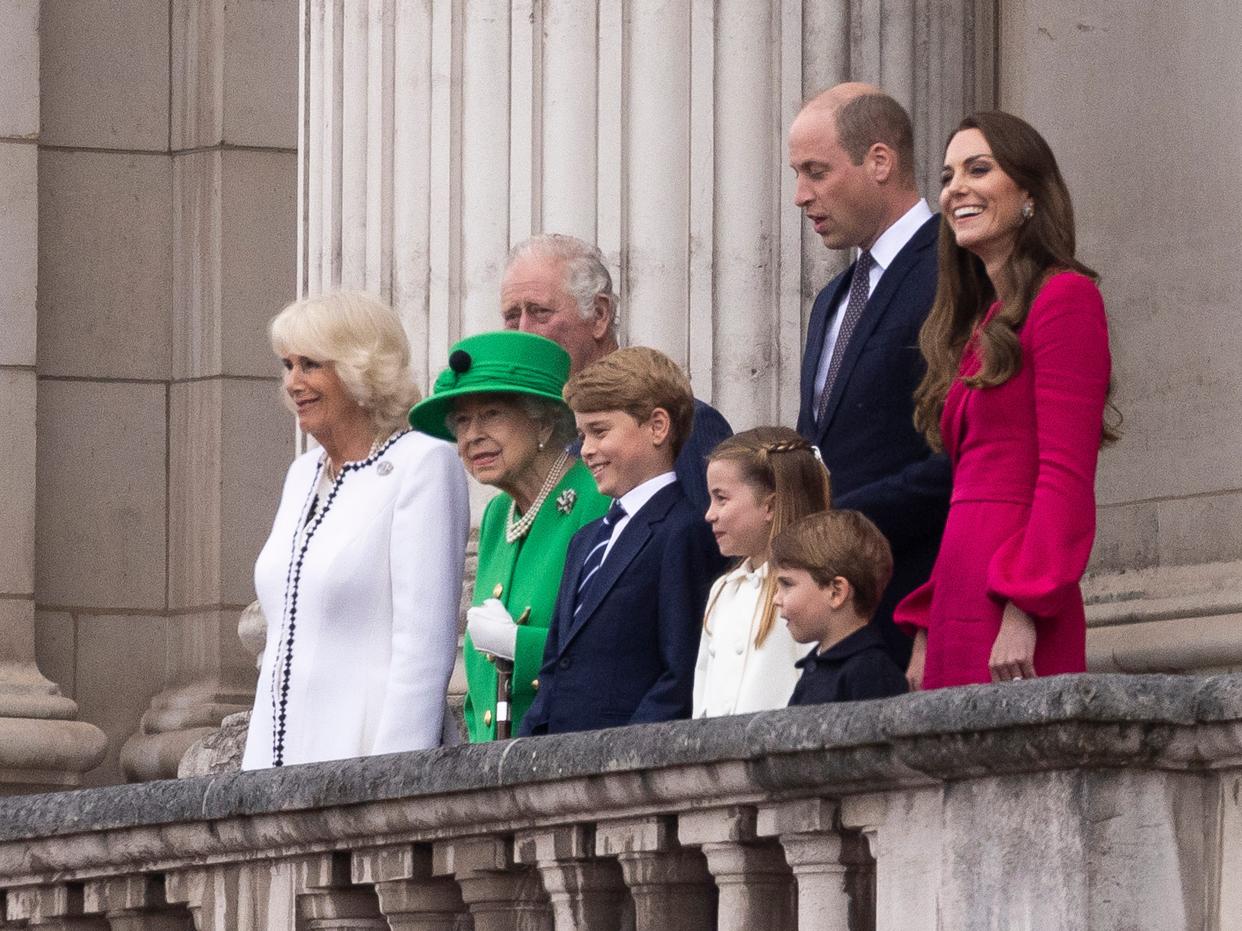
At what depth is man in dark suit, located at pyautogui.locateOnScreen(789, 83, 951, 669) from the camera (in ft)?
19.9

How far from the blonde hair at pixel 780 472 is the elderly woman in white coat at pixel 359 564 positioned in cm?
70

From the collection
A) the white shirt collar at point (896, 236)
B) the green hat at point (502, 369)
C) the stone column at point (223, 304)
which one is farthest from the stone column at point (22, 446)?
the white shirt collar at point (896, 236)

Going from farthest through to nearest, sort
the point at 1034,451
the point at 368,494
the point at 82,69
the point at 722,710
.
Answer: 1. the point at 82,69
2. the point at 368,494
3. the point at 722,710
4. the point at 1034,451

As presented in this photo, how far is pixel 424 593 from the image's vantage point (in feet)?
20.9

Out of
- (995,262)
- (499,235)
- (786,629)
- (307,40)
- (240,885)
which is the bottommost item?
(240,885)

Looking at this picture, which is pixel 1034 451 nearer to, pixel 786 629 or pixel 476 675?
pixel 786 629

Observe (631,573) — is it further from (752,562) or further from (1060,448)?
(1060,448)

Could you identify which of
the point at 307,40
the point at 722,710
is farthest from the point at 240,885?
the point at 307,40

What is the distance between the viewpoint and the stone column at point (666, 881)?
469 cm

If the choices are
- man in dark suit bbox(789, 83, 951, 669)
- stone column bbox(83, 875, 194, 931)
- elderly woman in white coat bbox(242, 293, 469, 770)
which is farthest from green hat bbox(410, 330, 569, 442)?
stone column bbox(83, 875, 194, 931)

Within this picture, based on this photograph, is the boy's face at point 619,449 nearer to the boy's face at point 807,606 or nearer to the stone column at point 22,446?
the boy's face at point 807,606

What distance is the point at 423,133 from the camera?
328 inches

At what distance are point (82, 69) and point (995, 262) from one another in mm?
6527

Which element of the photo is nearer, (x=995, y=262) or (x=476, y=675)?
(x=995, y=262)
